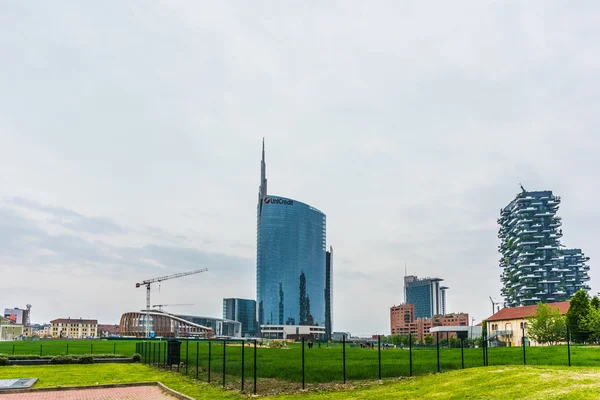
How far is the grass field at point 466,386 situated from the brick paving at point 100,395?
48.5 inches

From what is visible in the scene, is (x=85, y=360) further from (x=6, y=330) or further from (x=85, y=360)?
(x=6, y=330)

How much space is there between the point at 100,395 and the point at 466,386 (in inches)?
644

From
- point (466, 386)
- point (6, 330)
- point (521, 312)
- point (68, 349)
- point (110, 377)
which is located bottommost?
point (6, 330)

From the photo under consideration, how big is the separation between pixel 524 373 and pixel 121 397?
17.0m

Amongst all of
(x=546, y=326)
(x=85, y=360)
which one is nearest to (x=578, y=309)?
(x=546, y=326)

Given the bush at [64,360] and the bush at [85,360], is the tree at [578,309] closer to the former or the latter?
the bush at [85,360]

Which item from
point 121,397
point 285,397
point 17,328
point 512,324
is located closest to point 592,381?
point 285,397

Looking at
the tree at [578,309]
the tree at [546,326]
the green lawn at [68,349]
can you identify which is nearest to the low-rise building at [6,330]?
the green lawn at [68,349]

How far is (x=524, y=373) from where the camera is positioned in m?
19.9

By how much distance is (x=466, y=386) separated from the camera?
1959 centimetres

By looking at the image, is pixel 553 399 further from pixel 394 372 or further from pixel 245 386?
pixel 245 386

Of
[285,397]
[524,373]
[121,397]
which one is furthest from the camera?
[121,397]

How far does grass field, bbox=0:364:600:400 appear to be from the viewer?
16234mm

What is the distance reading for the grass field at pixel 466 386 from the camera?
1623 cm
